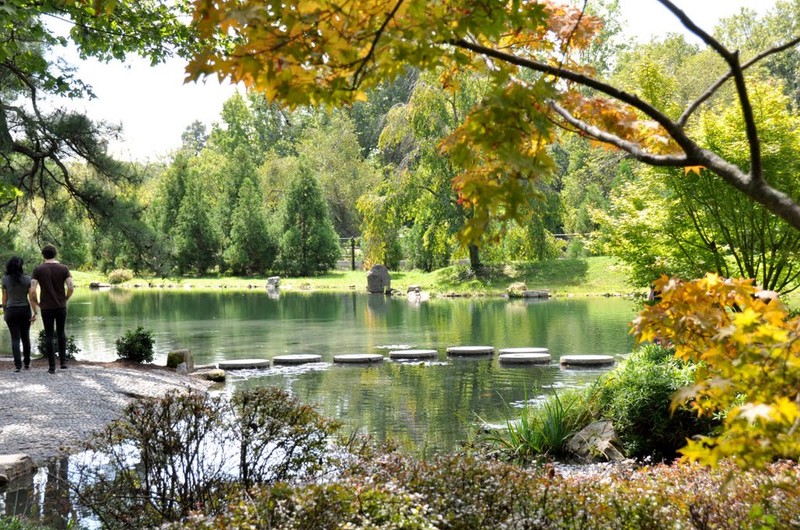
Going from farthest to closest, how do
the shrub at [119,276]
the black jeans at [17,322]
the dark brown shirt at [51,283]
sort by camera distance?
1. the shrub at [119,276]
2. the black jeans at [17,322]
3. the dark brown shirt at [51,283]

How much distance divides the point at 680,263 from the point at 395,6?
11.3 metres

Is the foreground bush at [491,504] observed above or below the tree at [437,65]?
below

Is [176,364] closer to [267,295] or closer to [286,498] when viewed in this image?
[286,498]

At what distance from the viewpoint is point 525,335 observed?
746 inches

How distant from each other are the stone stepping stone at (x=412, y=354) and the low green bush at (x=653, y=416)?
300 inches

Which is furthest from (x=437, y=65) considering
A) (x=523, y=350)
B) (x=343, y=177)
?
(x=343, y=177)

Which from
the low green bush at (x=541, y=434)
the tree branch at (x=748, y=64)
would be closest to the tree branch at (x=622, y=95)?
the tree branch at (x=748, y=64)

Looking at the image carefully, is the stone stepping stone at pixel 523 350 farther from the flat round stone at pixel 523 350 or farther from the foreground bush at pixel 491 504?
the foreground bush at pixel 491 504

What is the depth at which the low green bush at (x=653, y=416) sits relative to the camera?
749 cm

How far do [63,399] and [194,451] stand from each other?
576cm

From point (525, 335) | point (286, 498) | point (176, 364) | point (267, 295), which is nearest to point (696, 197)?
point (525, 335)

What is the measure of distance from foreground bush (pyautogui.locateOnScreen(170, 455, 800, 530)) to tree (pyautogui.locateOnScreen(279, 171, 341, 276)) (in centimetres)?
4146

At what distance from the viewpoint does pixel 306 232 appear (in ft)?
151

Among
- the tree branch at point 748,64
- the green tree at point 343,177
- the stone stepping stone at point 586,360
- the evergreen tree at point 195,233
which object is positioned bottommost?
the stone stepping stone at point 586,360
